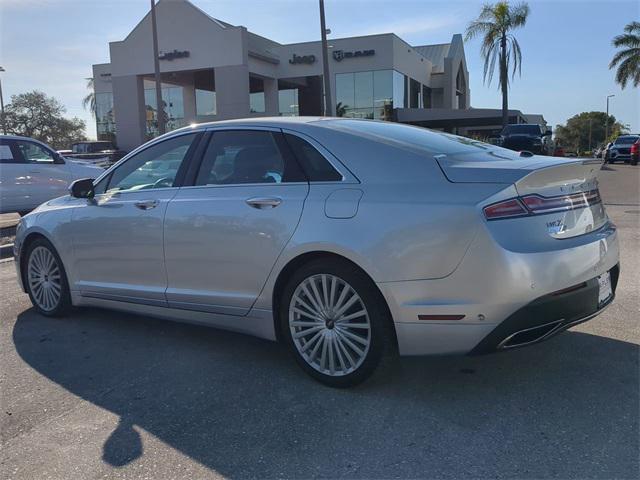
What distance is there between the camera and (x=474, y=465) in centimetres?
271

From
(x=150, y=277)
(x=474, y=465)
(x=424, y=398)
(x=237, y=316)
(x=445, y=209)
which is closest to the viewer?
(x=474, y=465)

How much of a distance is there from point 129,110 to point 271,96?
369 inches

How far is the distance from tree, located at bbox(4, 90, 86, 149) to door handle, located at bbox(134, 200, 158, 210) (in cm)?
5020

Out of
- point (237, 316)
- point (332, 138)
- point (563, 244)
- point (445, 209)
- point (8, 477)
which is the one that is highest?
point (332, 138)

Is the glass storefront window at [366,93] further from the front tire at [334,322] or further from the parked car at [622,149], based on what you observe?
the front tire at [334,322]

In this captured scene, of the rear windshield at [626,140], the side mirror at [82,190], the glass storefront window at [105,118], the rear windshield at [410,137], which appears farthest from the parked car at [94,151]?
the rear windshield at [626,140]

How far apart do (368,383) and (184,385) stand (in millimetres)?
1174

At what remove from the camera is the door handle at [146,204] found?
4.31m

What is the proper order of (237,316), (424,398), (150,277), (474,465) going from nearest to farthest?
(474,465), (424,398), (237,316), (150,277)

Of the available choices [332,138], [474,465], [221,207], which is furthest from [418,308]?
[221,207]

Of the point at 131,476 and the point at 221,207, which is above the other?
the point at 221,207

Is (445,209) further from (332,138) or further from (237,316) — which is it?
(237,316)

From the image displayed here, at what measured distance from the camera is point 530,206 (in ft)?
10.3

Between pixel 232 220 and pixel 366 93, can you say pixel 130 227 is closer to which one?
pixel 232 220
